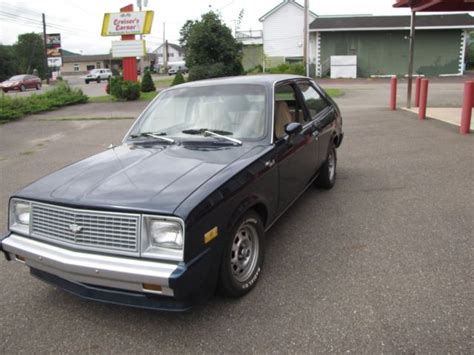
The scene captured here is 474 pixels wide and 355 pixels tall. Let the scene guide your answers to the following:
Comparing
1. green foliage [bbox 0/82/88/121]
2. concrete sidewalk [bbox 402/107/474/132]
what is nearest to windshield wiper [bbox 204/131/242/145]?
concrete sidewalk [bbox 402/107/474/132]

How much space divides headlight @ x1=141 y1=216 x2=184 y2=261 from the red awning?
12.7 meters

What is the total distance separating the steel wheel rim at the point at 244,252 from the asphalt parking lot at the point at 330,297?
182 millimetres

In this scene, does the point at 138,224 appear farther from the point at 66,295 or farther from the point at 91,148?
the point at 91,148

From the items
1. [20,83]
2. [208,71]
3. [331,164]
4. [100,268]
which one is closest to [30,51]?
[20,83]

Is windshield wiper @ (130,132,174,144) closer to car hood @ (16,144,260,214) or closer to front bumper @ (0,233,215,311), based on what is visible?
car hood @ (16,144,260,214)

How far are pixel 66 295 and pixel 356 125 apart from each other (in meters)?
9.88

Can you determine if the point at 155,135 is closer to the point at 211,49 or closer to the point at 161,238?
the point at 161,238

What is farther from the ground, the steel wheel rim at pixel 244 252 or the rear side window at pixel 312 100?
the rear side window at pixel 312 100

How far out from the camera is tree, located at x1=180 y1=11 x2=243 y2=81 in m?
25.1

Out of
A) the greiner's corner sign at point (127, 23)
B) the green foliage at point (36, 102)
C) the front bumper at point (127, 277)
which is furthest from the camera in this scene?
the greiner's corner sign at point (127, 23)

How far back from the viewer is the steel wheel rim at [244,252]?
330cm

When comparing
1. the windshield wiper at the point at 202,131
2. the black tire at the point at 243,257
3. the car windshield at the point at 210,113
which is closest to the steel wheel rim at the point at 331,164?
the car windshield at the point at 210,113

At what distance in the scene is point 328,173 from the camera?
234 inches

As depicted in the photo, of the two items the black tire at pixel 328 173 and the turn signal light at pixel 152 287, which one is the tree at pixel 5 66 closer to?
the black tire at pixel 328 173
